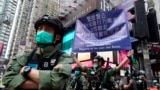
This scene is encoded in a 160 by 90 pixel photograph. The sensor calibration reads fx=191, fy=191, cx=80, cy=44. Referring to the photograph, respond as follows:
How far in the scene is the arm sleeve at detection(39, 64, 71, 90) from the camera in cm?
189

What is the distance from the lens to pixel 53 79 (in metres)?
1.92

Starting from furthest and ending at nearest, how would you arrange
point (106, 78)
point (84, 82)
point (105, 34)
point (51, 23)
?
point (84, 82)
point (105, 34)
point (106, 78)
point (51, 23)

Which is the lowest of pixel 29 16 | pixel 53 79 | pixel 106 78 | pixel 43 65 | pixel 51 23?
pixel 106 78

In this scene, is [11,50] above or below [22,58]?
above

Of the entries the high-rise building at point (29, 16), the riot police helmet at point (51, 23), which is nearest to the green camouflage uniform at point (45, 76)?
the riot police helmet at point (51, 23)

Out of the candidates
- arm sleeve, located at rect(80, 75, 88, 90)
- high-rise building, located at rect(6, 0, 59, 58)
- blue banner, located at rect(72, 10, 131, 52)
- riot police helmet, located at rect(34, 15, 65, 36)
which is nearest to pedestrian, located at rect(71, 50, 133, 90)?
blue banner, located at rect(72, 10, 131, 52)

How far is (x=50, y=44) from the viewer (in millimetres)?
2176

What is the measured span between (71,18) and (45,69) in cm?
2340

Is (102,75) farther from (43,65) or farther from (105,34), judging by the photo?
(43,65)

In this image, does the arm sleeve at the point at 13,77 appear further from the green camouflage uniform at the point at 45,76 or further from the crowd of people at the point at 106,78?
the crowd of people at the point at 106,78

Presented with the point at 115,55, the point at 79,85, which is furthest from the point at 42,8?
the point at 79,85

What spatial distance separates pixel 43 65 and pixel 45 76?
229 millimetres

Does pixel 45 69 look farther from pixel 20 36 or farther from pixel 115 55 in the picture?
pixel 20 36

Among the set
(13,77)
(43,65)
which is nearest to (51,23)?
(43,65)
